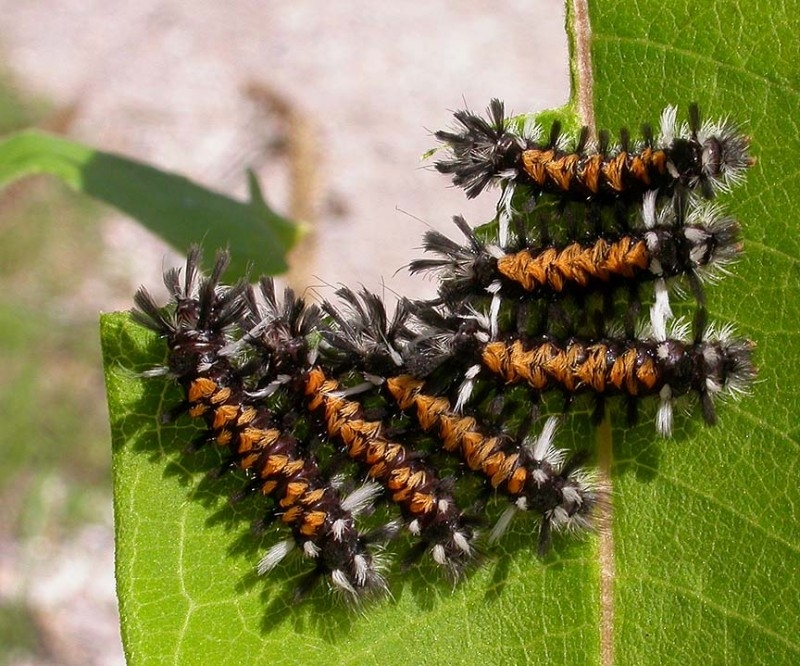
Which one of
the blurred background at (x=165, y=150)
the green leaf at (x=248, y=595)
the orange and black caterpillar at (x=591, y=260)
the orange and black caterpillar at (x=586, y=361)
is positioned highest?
the blurred background at (x=165, y=150)

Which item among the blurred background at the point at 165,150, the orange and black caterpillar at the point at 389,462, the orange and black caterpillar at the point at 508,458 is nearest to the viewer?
the orange and black caterpillar at the point at 508,458

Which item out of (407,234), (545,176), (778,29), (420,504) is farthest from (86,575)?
(778,29)

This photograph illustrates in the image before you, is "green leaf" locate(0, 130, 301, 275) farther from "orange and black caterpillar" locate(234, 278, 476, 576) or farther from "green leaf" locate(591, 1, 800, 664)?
"green leaf" locate(591, 1, 800, 664)

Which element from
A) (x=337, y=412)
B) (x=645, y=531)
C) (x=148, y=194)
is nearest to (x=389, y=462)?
(x=337, y=412)

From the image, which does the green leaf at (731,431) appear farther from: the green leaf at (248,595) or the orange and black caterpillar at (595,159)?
the green leaf at (248,595)

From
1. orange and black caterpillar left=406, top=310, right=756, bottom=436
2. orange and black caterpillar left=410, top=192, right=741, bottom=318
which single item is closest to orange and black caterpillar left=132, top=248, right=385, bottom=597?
orange and black caterpillar left=406, top=310, right=756, bottom=436

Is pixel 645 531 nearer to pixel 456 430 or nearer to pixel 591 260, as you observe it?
pixel 456 430

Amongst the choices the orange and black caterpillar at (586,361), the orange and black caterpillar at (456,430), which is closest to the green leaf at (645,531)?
the orange and black caterpillar at (586,361)
